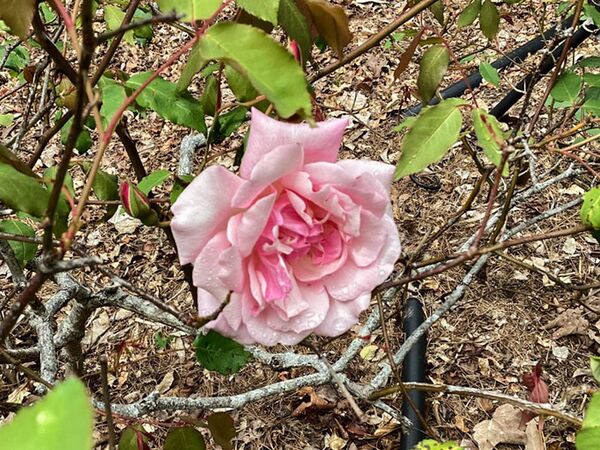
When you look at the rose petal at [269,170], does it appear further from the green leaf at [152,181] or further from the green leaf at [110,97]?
the green leaf at [152,181]

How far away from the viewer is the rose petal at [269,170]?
2.20ft

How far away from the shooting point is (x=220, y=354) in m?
1.25

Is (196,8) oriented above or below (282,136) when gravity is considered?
above

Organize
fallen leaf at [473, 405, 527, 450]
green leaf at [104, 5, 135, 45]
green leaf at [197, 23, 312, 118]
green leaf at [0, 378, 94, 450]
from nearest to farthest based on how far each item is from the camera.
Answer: green leaf at [0, 378, 94, 450]
green leaf at [197, 23, 312, 118]
green leaf at [104, 5, 135, 45]
fallen leaf at [473, 405, 527, 450]

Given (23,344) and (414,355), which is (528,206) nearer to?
(414,355)

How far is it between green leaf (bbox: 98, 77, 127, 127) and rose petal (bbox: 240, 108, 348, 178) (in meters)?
0.31

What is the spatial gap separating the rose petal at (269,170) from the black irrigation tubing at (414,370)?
123 cm

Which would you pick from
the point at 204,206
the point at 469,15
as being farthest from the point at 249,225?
the point at 469,15

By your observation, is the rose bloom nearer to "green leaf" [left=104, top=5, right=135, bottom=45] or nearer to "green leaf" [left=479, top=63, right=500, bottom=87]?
"green leaf" [left=104, top=5, right=135, bottom=45]

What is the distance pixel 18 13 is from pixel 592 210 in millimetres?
767

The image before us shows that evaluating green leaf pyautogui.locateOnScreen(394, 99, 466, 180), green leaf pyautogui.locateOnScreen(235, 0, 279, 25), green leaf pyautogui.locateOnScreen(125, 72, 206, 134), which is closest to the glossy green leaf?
green leaf pyautogui.locateOnScreen(125, 72, 206, 134)

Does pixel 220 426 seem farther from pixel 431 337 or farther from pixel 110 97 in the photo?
pixel 431 337

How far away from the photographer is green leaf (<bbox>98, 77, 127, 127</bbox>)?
92 centimetres

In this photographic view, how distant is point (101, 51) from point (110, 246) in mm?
1205
